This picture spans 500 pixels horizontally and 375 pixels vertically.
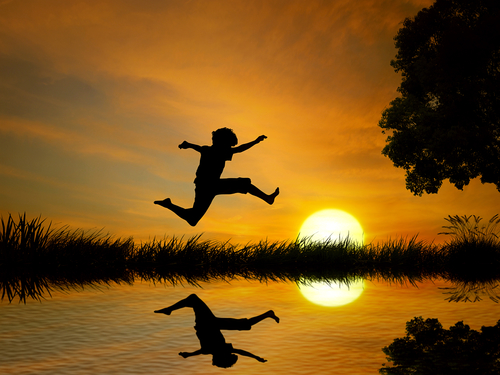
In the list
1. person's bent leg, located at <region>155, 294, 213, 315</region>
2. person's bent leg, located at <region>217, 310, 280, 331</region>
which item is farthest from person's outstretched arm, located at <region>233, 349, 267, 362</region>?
person's bent leg, located at <region>155, 294, 213, 315</region>

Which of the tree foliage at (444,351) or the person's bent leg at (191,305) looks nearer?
the tree foliage at (444,351)

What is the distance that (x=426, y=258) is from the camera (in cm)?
1748

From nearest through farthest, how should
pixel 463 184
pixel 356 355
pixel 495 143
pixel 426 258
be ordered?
pixel 356 355
pixel 426 258
pixel 495 143
pixel 463 184

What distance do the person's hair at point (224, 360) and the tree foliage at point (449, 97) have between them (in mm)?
19797

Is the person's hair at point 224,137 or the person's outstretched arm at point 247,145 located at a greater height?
the person's hair at point 224,137

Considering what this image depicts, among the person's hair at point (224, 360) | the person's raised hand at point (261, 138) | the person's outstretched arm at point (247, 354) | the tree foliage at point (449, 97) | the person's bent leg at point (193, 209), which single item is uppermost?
the tree foliage at point (449, 97)

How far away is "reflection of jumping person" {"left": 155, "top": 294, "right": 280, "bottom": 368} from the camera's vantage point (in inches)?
175

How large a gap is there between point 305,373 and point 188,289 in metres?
5.71

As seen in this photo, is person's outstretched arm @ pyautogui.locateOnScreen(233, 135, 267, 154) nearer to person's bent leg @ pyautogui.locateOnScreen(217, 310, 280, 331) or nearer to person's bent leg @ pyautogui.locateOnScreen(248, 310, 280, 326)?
person's bent leg @ pyautogui.locateOnScreen(248, 310, 280, 326)

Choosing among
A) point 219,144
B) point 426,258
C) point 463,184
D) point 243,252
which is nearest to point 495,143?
point 463,184

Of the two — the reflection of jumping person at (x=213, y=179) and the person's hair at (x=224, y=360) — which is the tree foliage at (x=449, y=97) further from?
the person's hair at (x=224, y=360)

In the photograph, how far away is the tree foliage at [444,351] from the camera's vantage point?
4054 mm

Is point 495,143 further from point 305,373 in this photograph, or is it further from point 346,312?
point 305,373

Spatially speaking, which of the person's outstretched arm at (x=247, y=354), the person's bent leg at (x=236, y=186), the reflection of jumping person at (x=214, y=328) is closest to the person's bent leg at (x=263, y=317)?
the reflection of jumping person at (x=214, y=328)
